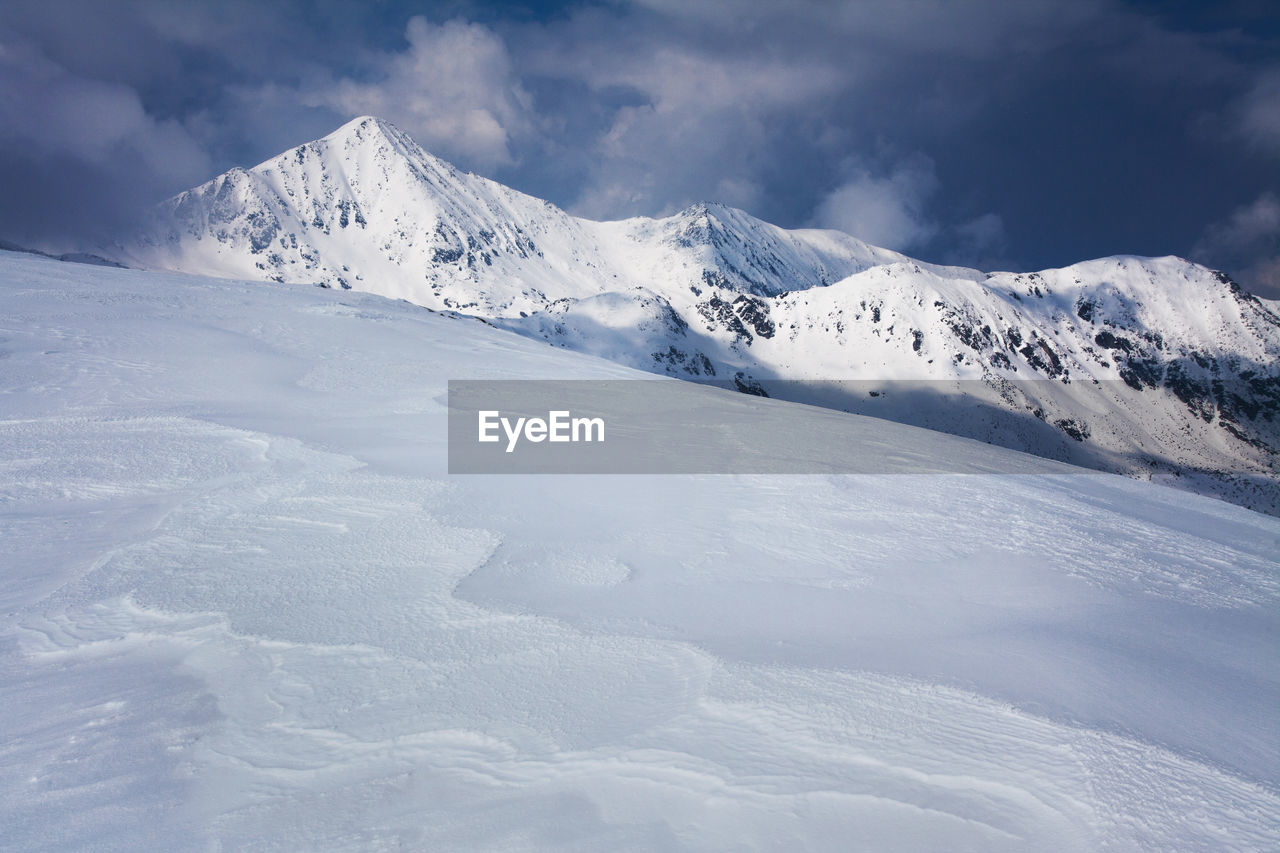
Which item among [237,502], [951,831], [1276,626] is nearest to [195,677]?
[237,502]

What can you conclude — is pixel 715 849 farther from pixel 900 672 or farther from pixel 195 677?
pixel 195 677

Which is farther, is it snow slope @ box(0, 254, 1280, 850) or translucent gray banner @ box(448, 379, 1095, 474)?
translucent gray banner @ box(448, 379, 1095, 474)

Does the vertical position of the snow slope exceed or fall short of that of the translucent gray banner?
it falls short

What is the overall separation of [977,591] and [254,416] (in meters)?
9.29

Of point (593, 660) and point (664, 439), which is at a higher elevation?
point (664, 439)

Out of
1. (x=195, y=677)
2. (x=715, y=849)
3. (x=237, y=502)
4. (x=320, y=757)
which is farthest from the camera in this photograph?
(x=237, y=502)

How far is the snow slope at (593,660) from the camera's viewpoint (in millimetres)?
2760

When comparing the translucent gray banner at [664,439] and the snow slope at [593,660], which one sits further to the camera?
the translucent gray banner at [664,439]

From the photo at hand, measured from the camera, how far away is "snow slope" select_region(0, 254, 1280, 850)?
276cm

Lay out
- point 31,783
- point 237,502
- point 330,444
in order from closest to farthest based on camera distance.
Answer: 1. point 31,783
2. point 237,502
3. point 330,444

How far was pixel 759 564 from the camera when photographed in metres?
Result: 5.60

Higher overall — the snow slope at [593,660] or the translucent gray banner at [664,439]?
the translucent gray banner at [664,439]

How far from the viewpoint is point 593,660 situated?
3.88 metres

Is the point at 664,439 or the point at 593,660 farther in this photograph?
the point at 664,439
